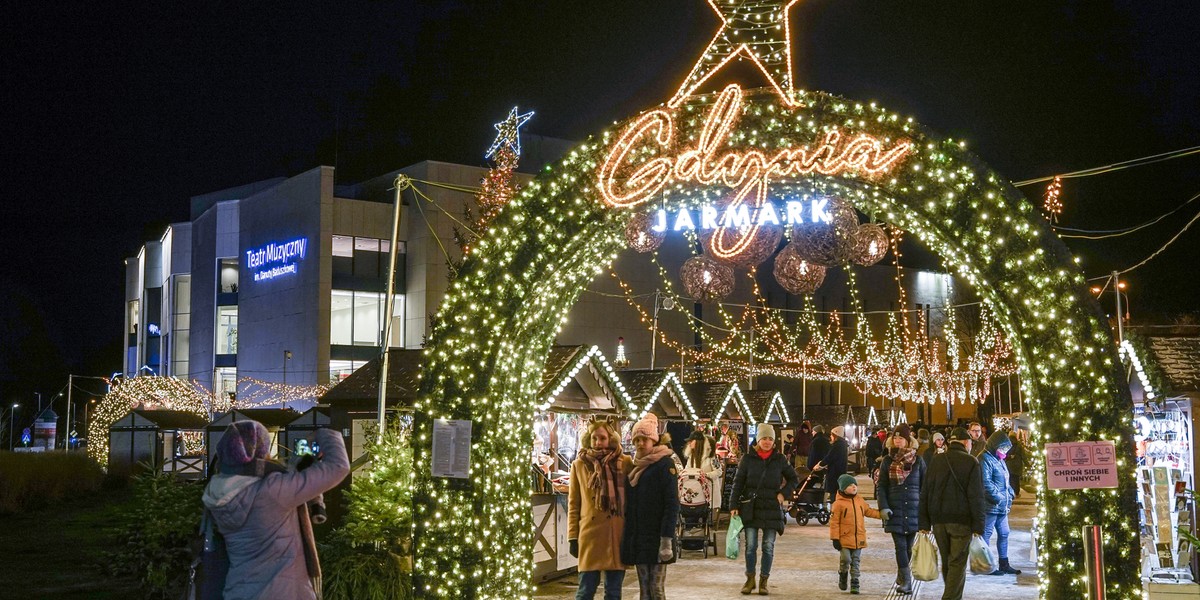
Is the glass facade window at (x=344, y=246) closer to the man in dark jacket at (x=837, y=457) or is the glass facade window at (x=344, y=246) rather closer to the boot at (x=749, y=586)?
the man in dark jacket at (x=837, y=457)

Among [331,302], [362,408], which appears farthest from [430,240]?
[362,408]

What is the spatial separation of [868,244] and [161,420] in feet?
91.7

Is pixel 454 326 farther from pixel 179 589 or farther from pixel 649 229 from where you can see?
pixel 179 589

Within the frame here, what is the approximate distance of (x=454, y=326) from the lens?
9016 mm

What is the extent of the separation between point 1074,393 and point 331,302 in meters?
41.1

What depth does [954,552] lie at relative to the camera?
9.80m

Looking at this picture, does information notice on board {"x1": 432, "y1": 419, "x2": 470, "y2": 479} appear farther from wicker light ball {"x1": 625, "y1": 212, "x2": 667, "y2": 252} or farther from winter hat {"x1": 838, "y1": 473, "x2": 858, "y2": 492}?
winter hat {"x1": 838, "y1": 473, "x2": 858, "y2": 492}

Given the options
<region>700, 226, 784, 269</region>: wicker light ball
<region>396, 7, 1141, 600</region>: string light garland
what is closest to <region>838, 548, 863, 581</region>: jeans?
<region>396, 7, 1141, 600</region>: string light garland

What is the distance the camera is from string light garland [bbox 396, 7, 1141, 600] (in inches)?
307

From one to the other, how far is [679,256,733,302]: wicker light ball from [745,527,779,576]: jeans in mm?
2768

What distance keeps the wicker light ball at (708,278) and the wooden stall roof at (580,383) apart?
433 cm

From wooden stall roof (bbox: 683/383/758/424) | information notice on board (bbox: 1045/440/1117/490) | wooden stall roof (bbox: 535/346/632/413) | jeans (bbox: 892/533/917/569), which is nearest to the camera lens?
information notice on board (bbox: 1045/440/1117/490)

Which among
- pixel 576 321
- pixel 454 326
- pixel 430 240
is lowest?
pixel 454 326

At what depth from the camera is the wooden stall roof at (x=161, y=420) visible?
32531mm
